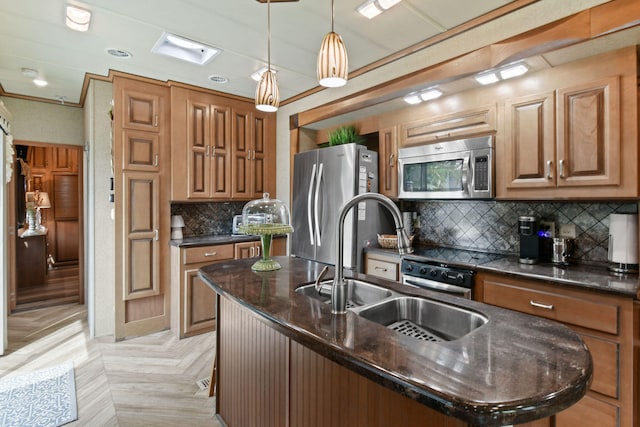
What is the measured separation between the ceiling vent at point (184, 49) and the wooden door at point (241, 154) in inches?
39.3

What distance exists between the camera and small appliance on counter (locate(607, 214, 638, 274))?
1.96m

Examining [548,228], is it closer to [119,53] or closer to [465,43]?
[465,43]

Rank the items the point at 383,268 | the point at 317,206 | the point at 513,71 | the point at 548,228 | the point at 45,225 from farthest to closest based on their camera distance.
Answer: the point at 45,225
the point at 317,206
the point at 383,268
the point at 548,228
the point at 513,71

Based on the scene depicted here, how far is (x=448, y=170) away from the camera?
2.73 meters

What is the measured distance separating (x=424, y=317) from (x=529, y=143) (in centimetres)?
166

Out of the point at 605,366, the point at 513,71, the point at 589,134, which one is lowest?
the point at 605,366

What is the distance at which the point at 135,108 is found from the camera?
3.31m

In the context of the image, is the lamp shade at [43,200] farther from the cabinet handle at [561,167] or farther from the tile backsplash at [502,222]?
the cabinet handle at [561,167]

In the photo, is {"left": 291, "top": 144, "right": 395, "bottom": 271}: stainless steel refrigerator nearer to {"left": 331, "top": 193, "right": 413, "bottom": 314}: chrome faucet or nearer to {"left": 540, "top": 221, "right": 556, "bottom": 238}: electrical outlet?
{"left": 540, "top": 221, "right": 556, "bottom": 238}: electrical outlet

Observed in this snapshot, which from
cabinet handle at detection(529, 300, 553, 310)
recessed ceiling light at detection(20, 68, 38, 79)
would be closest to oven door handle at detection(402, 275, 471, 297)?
cabinet handle at detection(529, 300, 553, 310)

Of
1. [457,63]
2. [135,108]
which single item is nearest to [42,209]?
[135,108]

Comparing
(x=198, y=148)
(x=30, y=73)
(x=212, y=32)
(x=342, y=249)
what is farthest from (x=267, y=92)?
(x=30, y=73)

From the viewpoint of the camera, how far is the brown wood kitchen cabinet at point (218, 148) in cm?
353

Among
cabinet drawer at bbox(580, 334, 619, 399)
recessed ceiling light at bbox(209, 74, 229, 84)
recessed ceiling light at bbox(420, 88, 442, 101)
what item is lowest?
cabinet drawer at bbox(580, 334, 619, 399)
